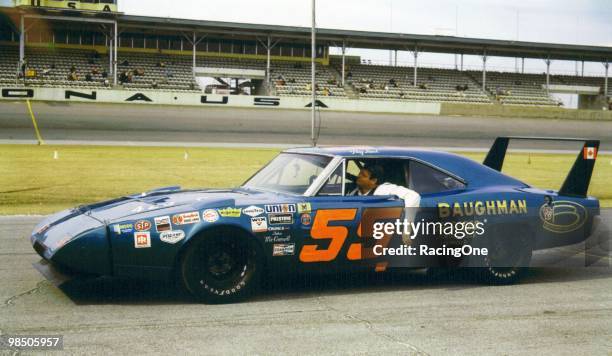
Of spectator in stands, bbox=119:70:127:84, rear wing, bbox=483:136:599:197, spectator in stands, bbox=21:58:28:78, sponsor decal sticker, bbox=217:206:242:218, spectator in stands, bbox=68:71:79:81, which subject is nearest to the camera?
sponsor decal sticker, bbox=217:206:242:218

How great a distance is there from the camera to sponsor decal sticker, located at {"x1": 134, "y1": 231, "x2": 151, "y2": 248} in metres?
5.24

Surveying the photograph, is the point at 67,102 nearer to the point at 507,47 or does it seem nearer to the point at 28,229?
the point at 28,229

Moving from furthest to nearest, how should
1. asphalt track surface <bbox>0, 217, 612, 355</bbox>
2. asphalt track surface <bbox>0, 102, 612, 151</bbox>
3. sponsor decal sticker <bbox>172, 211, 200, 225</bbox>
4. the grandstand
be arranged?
1. the grandstand
2. asphalt track surface <bbox>0, 102, 612, 151</bbox>
3. sponsor decal sticker <bbox>172, 211, 200, 225</bbox>
4. asphalt track surface <bbox>0, 217, 612, 355</bbox>

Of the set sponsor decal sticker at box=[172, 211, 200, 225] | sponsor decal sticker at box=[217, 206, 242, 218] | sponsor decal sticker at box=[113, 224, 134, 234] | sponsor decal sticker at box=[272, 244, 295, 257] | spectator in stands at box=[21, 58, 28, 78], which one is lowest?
sponsor decal sticker at box=[272, 244, 295, 257]

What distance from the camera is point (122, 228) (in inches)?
207

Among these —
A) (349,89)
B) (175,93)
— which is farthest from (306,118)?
(349,89)

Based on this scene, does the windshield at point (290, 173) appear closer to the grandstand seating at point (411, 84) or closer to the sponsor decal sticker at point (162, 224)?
the sponsor decal sticker at point (162, 224)

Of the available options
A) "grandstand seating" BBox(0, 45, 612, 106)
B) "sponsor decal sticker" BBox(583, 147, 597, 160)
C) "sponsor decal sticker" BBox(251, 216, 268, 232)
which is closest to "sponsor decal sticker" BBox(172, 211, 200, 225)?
"sponsor decal sticker" BBox(251, 216, 268, 232)

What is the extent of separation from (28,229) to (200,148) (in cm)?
1970

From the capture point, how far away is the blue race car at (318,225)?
530 cm

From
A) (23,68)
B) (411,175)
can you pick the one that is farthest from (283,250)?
(23,68)

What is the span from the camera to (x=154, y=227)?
5.30m

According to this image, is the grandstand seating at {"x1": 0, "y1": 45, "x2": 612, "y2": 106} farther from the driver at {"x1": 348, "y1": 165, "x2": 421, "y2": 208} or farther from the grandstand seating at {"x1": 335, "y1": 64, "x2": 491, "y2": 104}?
the driver at {"x1": 348, "y1": 165, "x2": 421, "y2": 208}

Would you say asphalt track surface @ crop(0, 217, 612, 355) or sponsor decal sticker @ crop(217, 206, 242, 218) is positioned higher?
sponsor decal sticker @ crop(217, 206, 242, 218)
